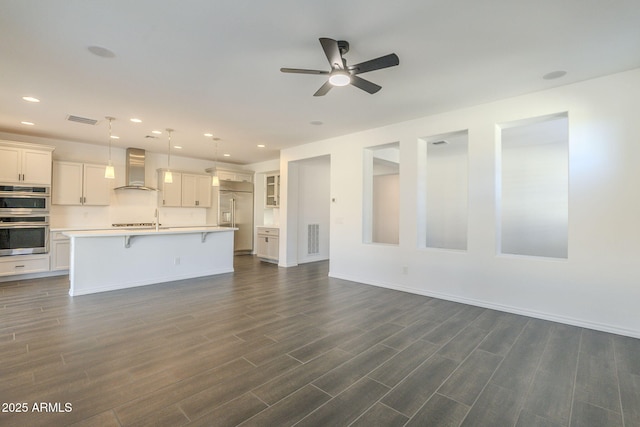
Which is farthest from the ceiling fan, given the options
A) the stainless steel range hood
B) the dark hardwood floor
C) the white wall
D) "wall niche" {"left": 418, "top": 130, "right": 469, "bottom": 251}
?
the stainless steel range hood

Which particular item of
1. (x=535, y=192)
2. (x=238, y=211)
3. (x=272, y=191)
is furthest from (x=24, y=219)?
(x=535, y=192)

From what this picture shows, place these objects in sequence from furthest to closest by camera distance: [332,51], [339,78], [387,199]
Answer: [387,199], [339,78], [332,51]

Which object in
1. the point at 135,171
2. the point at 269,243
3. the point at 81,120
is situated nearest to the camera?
the point at 81,120

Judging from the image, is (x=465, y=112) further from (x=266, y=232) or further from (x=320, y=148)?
(x=266, y=232)

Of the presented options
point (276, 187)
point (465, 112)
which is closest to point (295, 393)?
point (465, 112)

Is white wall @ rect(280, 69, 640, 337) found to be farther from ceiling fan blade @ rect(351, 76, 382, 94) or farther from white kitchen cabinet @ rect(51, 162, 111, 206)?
white kitchen cabinet @ rect(51, 162, 111, 206)

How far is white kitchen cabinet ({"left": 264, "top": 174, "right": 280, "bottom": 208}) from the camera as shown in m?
7.74

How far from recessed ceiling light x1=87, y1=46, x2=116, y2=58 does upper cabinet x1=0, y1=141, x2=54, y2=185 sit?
156 inches

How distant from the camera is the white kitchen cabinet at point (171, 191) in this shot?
723 centimetres

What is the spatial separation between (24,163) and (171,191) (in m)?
2.64

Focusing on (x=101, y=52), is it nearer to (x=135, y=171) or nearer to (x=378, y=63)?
(x=378, y=63)

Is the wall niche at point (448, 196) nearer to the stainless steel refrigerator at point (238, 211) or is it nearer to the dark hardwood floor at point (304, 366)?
the dark hardwood floor at point (304, 366)

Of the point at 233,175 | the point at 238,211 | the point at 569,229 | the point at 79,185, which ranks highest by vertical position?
the point at 233,175

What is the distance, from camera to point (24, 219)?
525 cm
